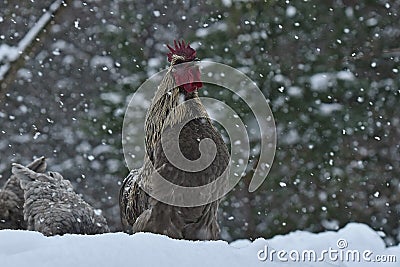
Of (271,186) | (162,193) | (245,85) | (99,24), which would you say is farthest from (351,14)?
(162,193)

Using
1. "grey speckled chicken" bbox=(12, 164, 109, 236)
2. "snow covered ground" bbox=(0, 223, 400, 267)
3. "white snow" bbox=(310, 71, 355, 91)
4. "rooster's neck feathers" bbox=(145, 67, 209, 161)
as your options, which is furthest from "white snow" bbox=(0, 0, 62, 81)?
"snow covered ground" bbox=(0, 223, 400, 267)

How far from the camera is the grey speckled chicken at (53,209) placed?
3.54m

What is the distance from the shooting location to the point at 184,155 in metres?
3.59

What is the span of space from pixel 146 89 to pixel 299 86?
1.93m

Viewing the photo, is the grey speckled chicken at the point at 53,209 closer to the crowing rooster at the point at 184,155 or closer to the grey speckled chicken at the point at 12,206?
the grey speckled chicken at the point at 12,206

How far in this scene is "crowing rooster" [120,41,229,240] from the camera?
3.61m

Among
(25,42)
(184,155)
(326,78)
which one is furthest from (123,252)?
(326,78)

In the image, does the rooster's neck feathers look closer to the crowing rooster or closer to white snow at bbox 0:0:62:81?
the crowing rooster

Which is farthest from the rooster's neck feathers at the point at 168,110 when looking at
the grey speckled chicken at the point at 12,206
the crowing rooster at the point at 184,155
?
the grey speckled chicken at the point at 12,206

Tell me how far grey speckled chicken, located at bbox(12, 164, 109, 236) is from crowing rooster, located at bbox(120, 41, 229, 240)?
12.8 inches

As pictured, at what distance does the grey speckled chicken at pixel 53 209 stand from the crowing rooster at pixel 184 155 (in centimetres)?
33

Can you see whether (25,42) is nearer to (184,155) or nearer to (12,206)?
(12,206)

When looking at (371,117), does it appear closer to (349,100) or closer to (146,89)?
(349,100)

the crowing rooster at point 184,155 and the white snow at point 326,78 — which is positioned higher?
the crowing rooster at point 184,155
